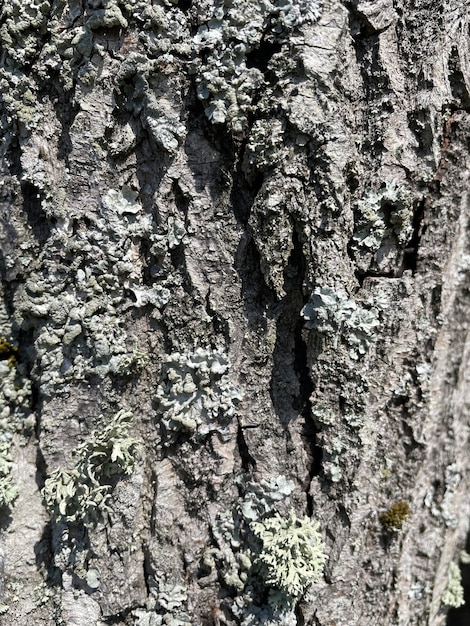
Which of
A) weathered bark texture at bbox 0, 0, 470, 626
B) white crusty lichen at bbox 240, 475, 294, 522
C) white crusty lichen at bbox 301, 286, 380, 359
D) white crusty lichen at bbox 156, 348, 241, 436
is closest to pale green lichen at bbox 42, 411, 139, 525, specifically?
weathered bark texture at bbox 0, 0, 470, 626

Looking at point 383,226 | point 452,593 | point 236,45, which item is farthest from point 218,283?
point 452,593

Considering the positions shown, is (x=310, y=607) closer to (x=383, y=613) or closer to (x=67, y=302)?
(x=383, y=613)

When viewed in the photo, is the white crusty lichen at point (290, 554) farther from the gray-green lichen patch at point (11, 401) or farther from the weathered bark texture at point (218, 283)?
the gray-green lichen patch at point (11, 401)

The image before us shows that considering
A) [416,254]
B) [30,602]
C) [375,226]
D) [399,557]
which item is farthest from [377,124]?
[30,602]

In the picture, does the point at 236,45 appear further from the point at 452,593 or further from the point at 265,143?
the point at 452,593

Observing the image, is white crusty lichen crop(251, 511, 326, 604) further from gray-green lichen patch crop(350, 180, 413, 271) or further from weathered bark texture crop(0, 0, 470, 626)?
gray-green lichen patch crop(350, 180, 413, 271)

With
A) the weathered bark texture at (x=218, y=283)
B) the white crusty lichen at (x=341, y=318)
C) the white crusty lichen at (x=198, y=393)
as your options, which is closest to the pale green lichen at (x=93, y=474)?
the weathered bark texture at (x=218, y=283)

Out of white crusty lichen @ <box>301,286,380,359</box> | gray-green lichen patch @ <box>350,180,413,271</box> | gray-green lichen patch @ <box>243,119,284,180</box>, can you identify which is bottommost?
white crusty lichen @ <box>301,286,380,359</box>
